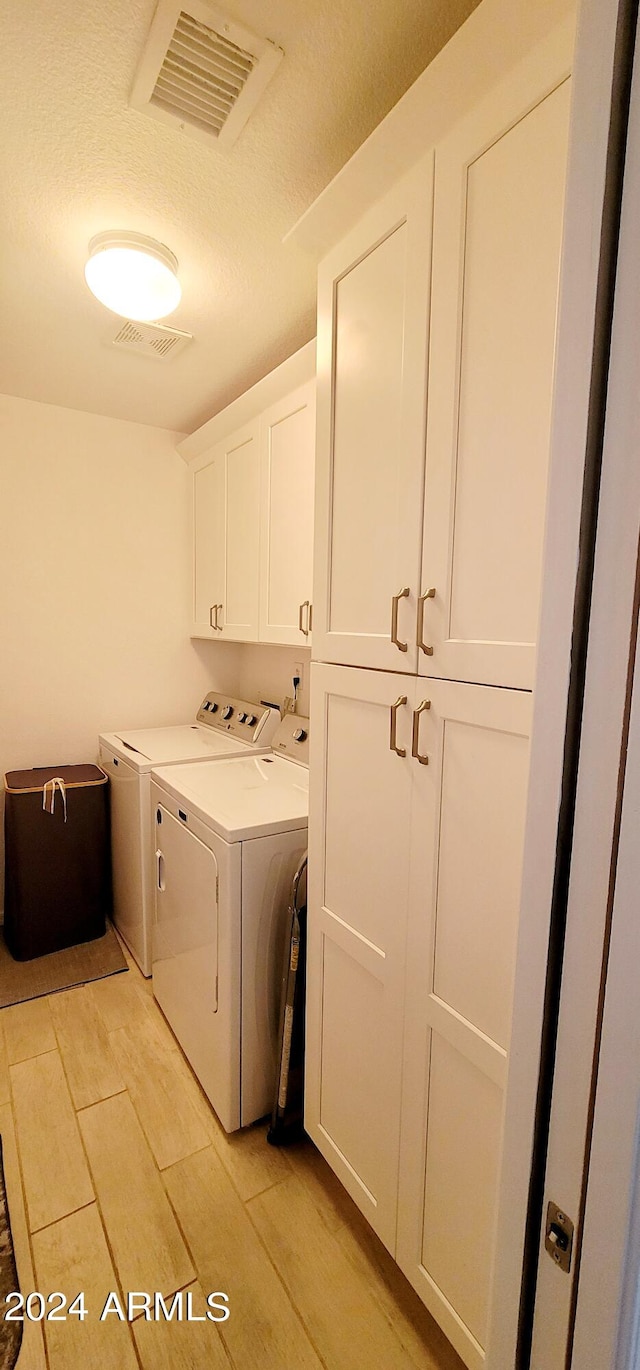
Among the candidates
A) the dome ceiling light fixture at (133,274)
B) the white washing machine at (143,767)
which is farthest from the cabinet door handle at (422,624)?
the white washing machine at (143,767)

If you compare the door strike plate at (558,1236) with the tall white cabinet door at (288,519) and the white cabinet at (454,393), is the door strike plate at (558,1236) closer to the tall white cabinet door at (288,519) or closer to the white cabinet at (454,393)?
the white cabinet at (454,393)

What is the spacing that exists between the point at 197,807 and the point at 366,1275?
3.91 feet

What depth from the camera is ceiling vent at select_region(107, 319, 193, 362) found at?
1.96 metres

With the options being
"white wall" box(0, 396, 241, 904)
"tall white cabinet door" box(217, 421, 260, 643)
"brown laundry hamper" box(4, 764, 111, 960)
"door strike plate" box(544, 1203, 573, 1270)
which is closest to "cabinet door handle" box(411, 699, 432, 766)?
"door strike plate" box(544, 1203, 573, 1270)

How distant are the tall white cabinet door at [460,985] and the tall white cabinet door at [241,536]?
57.5 inches

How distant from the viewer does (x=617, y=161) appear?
413mm

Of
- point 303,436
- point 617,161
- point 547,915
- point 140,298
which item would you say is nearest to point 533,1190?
point 547,915

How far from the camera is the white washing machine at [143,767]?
230 cm

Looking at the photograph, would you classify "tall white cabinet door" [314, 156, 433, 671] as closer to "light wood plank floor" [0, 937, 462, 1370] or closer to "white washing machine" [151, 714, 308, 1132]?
"white washing machine" [151, 714, 308, 1132]

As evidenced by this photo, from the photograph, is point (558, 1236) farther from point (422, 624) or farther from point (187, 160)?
point (187, 160)

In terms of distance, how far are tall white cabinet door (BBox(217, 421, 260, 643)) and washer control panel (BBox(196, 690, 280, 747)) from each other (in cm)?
39

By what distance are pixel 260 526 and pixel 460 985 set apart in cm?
179

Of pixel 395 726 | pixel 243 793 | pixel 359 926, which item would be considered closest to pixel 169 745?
pixel 243 793

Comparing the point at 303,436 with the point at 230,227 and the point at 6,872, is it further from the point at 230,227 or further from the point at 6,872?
the point at 6,872
